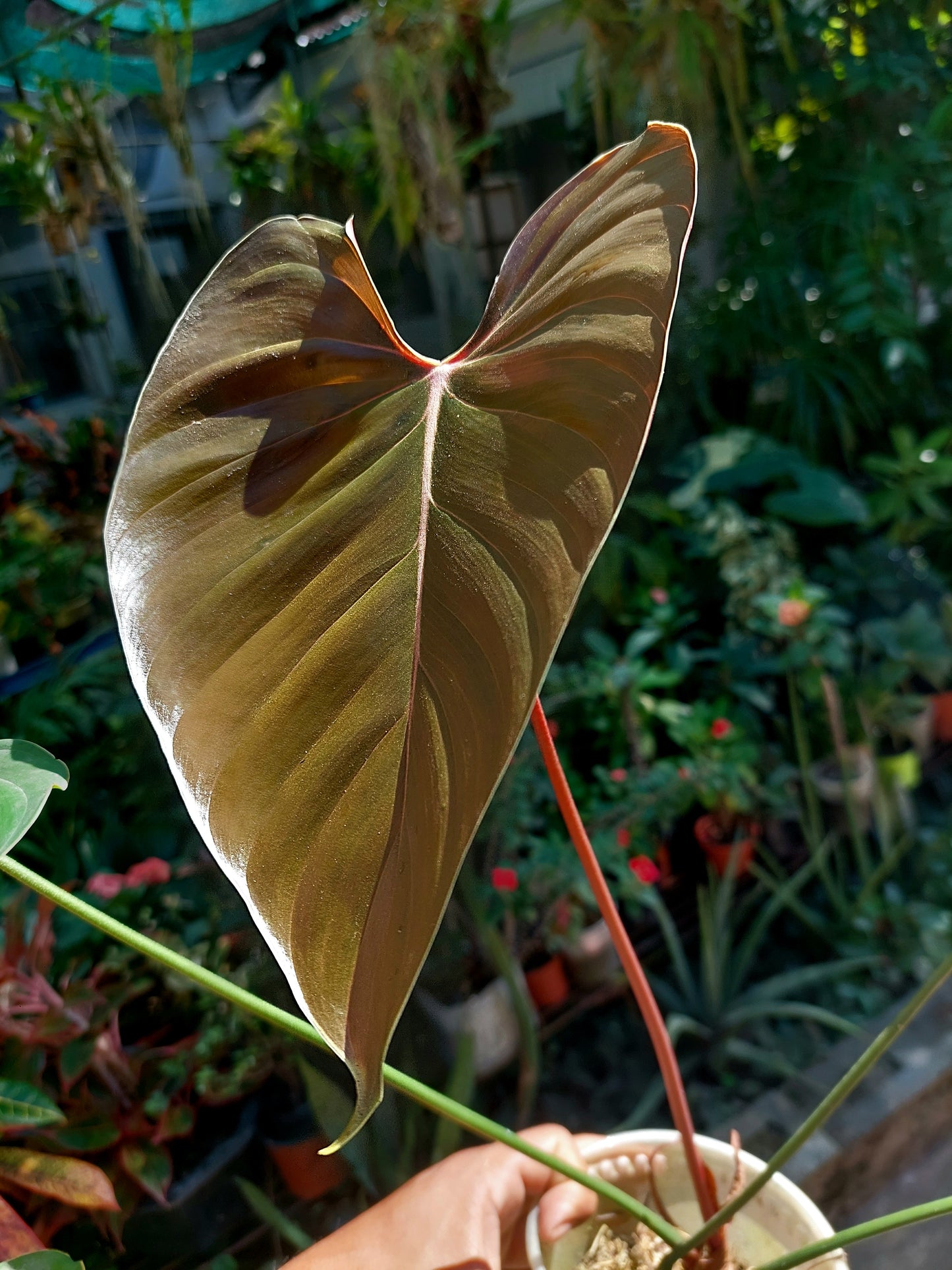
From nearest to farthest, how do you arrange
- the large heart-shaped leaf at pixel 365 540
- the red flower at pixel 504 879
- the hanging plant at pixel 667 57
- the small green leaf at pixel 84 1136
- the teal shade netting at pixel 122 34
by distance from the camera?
the large heart-shaped leaf at pixel 365 540, the small green leaf at pixel 84 1136, the red flower at pixel 504 879, the teal shade netting at pixel 122 34, the hanging plant at pixel 667 57

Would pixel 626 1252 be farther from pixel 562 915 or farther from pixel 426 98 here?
pixel 426 98

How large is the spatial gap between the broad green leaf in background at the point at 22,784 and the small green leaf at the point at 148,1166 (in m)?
0.66

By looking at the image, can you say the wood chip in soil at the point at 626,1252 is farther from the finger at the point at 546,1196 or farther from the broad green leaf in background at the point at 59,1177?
the broad green leaf in background at the point at 59,1177

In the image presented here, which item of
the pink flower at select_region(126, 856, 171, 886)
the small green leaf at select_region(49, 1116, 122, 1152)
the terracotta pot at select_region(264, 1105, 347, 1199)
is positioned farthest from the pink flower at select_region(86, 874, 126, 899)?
the terracotta pot at select_region(264, 1105, 347, 1199)

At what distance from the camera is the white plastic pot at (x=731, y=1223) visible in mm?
510

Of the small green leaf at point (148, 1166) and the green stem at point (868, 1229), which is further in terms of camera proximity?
the small green leaf at point (148, 1166)

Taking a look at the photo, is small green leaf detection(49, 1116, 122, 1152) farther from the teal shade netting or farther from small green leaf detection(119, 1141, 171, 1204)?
the teal shade netting

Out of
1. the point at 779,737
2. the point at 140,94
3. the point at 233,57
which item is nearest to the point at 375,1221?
the point at 779,737

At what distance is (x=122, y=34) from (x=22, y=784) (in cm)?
175

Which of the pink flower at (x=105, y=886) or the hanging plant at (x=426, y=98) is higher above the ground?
the hanging plant at (x=426, y=98)

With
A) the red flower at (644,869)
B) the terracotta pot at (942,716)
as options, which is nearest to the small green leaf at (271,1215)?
the red flower at (644,869)

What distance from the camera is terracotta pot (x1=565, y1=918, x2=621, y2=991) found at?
4.29 feet

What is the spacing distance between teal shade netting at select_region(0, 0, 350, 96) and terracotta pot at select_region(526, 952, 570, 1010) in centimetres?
161

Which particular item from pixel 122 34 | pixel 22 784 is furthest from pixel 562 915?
pixel 122 34
